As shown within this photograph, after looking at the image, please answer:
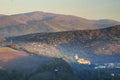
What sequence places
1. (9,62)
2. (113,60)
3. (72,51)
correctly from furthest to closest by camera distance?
(72,51) < (113,60) < (9,62)

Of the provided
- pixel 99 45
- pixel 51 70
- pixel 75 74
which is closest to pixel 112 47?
pixel 99 45

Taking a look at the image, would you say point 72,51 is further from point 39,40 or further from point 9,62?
point 9,62

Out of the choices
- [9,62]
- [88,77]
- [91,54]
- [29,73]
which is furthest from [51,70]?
[91,54]

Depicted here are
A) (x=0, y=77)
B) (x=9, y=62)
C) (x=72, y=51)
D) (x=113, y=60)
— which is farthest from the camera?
(x=72, y=51)

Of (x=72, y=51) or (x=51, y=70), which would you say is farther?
(x=72, y=51)

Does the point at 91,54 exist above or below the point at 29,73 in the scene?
below

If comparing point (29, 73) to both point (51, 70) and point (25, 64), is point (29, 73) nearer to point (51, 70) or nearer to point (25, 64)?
point (51, 70)
